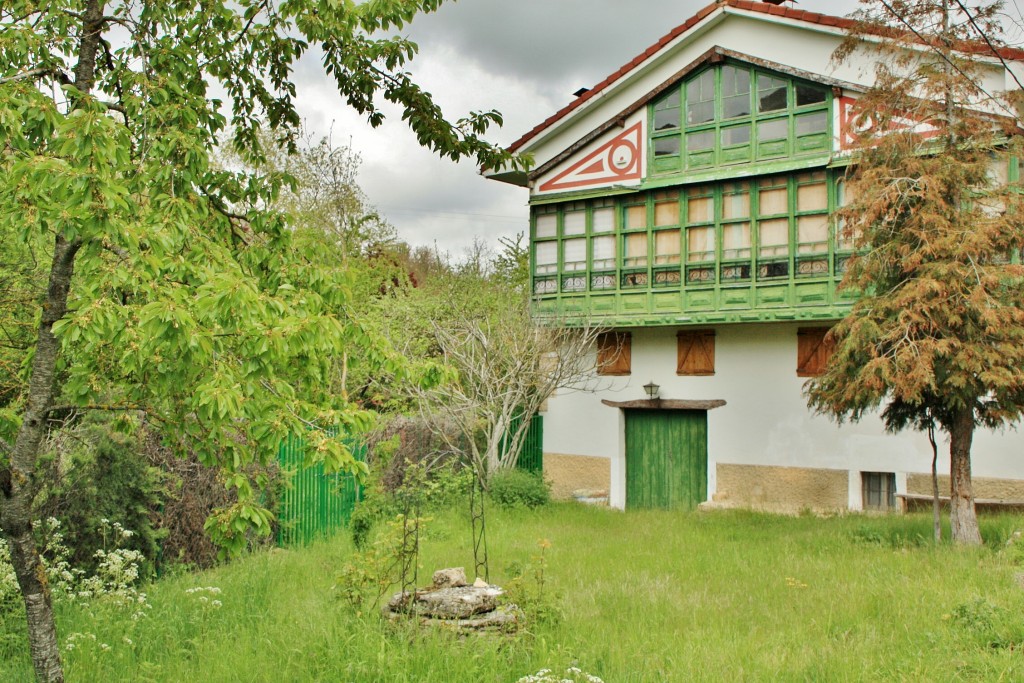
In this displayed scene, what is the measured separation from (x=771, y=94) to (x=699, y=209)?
253 cm

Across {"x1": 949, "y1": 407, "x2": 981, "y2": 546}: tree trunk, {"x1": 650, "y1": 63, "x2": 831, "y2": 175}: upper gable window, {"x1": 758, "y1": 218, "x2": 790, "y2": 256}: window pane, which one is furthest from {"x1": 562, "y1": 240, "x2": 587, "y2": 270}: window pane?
{"x1": 949, "y1": 407, "x2": 981, "y2": 546}: tree trunk

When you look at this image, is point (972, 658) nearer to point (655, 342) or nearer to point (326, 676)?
point (326, 676)

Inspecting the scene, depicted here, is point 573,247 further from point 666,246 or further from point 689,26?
point 689,26

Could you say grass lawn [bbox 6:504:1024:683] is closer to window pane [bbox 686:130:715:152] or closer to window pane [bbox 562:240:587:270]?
window pane [bbox 562:240:587:270]

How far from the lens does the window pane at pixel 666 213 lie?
16.8 m

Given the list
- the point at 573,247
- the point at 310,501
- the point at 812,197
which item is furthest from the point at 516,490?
the point at 812,197

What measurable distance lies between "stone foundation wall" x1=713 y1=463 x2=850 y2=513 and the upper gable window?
6.02m

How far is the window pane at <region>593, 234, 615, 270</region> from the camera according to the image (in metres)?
Answer: 17.4

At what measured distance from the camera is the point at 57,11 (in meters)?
5.18

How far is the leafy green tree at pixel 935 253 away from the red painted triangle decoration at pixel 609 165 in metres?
6.05

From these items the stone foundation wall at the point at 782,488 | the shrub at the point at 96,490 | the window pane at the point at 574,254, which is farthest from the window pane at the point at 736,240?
the shrub at the point at 96,490

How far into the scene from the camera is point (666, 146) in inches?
668

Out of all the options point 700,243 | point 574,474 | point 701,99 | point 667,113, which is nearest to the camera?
point 700,243

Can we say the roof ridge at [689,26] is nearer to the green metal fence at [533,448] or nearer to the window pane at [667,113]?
the window pane at [667,113]
